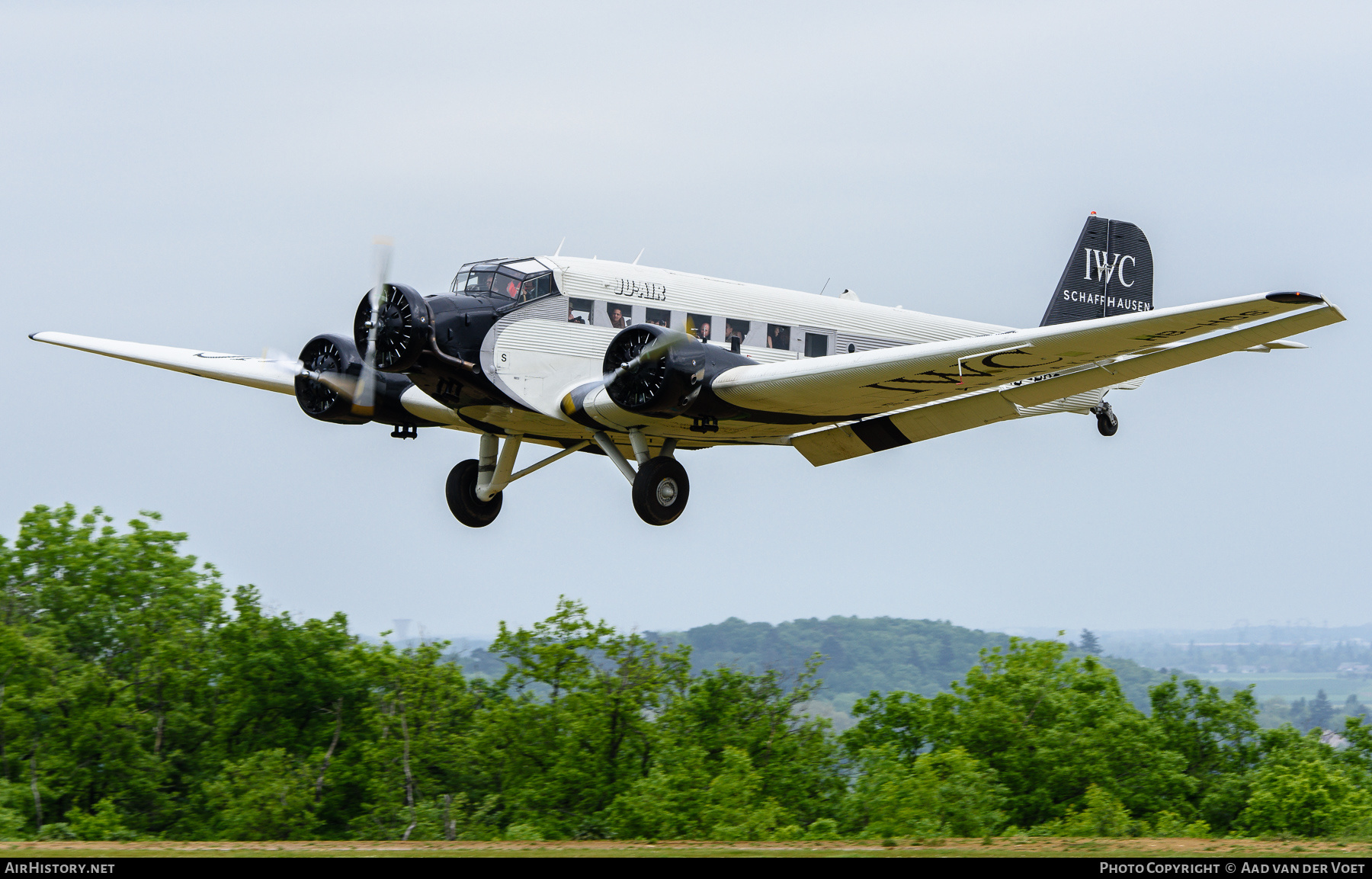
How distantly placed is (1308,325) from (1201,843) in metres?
8.49

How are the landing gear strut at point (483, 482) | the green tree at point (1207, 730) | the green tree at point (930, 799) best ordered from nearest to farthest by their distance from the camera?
the landing gear strut at point (483, 482), the green tree at point (930, 799), the green tree at point (1207, 730)

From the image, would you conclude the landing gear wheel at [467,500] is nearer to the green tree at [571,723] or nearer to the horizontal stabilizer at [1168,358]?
the horizontal stabilizer at [1168,358]

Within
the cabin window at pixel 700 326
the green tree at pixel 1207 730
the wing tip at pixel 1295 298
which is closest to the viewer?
the wing tip at pixel 1295 298

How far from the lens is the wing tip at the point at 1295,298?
13.4 meters

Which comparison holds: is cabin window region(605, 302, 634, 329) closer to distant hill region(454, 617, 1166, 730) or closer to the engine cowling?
the engine cowling

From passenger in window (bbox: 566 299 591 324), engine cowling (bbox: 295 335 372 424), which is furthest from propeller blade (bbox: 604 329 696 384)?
engine cowling (bbox: 295 335 372 424)

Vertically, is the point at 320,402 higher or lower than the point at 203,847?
higher

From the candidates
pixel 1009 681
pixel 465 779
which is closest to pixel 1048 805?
pixel 1009 681

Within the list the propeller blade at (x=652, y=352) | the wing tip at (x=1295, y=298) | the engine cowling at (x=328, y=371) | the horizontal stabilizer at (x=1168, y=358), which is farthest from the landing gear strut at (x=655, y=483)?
the wing tip at (x=1295, y=298)

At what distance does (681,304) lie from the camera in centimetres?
2000

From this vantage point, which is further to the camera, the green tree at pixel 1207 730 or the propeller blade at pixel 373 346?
the green tree at pixel 1207 730

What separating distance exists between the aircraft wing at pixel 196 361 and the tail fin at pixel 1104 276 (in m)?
14.3

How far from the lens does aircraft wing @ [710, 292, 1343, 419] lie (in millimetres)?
15656

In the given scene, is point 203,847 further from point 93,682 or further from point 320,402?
point 93,682
